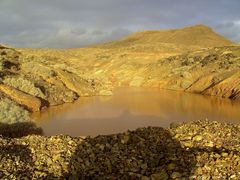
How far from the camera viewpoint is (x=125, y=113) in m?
26.3

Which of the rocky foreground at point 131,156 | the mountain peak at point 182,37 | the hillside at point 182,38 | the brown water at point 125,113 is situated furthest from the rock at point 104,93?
the mountain peak at point 182,37

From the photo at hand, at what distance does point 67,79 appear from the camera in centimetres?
3719

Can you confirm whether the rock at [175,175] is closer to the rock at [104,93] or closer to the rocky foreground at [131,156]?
the rocky foreground at [131,156]

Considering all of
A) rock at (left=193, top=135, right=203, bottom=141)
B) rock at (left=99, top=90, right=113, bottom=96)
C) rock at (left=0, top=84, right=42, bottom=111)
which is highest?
Answer: rock at (left=193, top=135, right=203, bottom=141)

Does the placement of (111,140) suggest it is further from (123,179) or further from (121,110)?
(121,110)

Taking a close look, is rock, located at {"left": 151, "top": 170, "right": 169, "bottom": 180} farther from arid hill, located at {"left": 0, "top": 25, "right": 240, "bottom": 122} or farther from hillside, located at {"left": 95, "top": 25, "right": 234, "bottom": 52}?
hillside, located at {"left": 95, "top": 25, "right": 234, "bottom": 52}

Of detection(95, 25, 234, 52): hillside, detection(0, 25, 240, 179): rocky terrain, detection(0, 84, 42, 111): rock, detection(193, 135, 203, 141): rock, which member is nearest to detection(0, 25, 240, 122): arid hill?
detection(0, 84, 42, 111): rock

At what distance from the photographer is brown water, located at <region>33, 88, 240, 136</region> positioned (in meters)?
21.4

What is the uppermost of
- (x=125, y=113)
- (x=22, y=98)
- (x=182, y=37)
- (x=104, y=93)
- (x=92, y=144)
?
(x=182, y=37)

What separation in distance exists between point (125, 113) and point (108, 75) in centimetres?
3335

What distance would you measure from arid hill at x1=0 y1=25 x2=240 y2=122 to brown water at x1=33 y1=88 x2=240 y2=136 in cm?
185

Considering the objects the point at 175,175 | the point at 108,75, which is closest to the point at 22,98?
the point at 175,175

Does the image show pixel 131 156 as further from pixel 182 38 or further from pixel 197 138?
pixel 182 38

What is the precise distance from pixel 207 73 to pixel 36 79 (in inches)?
787
